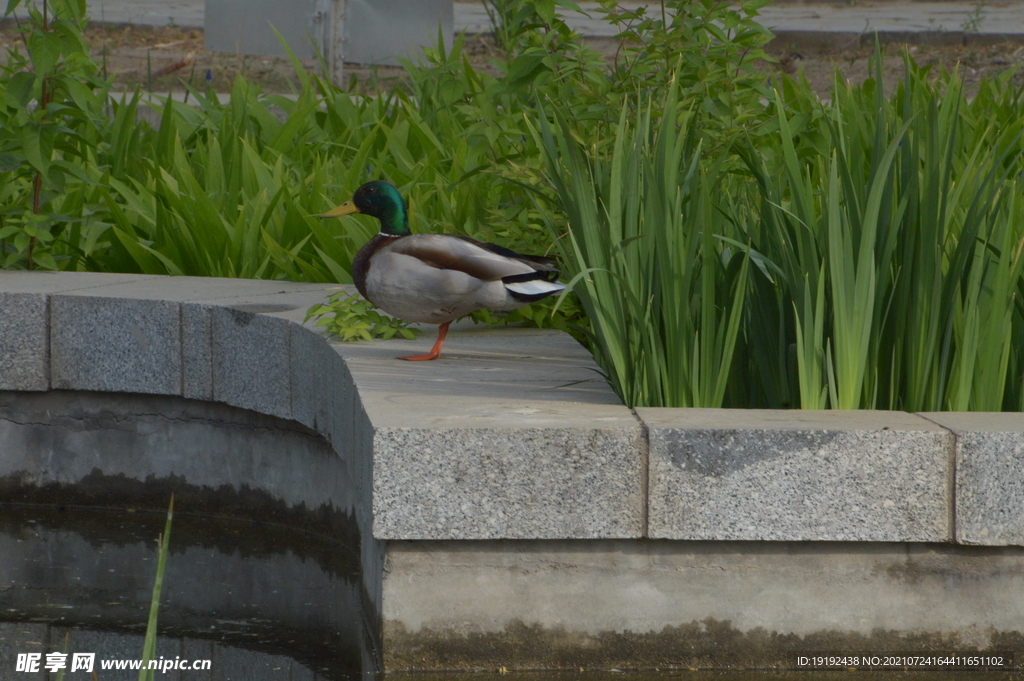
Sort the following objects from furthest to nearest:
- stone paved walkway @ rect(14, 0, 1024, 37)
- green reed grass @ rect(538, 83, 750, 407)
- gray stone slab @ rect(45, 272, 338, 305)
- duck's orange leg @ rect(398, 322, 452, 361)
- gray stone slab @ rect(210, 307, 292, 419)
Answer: stone paved walkway @ rect(14, 0, 1024, 37)
gray stone slab @ rect(45, 272, 338, 305)
gray stone slab @ rect(210, 307, 292, 419)
duck's orange leg @ rect(398, 322, 452, 361)
green reed grass @ rect(538, 83, 750, 407)

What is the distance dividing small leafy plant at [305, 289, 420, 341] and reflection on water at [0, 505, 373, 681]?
62cm

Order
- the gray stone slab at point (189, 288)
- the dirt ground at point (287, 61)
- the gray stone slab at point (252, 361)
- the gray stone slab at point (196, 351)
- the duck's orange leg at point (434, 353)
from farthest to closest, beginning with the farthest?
1. the dirt ground at point (287, 61)
2. the gray stone slab at point (189, 288)
3. the gray stone slab at point (196, 351)
4. the gray stone slab at point (252, 361)
5. the duck's orange leg at point (434, 353)

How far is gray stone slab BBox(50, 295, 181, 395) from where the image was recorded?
402 cm

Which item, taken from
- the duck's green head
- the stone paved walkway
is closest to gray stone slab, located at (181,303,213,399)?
the duck's green head

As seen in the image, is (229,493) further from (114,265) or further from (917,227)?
(917,227)

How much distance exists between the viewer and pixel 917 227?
2918mm

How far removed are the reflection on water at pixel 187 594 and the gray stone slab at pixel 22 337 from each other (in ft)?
1.44

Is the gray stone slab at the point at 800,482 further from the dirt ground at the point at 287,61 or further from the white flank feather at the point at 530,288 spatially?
the dirt ground at the point at 287,61

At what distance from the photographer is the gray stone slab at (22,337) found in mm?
4055

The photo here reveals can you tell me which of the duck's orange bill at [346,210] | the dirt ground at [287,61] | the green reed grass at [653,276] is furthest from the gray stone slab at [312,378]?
the dirt ground at [287,61]

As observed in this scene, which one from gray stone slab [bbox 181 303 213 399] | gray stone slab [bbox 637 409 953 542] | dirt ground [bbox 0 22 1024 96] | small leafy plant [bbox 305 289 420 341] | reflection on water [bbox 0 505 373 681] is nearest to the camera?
gray stone slab [bbox 637 409 953 542]

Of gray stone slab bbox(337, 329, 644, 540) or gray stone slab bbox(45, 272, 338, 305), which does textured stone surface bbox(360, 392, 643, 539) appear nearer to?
gray stone slab bbox(337, 329, 644, 540)

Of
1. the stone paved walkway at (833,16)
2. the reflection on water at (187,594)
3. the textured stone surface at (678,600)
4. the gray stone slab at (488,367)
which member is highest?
the stone paved walkway at (833,16)

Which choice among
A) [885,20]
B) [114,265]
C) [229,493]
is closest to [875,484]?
[229,493]
